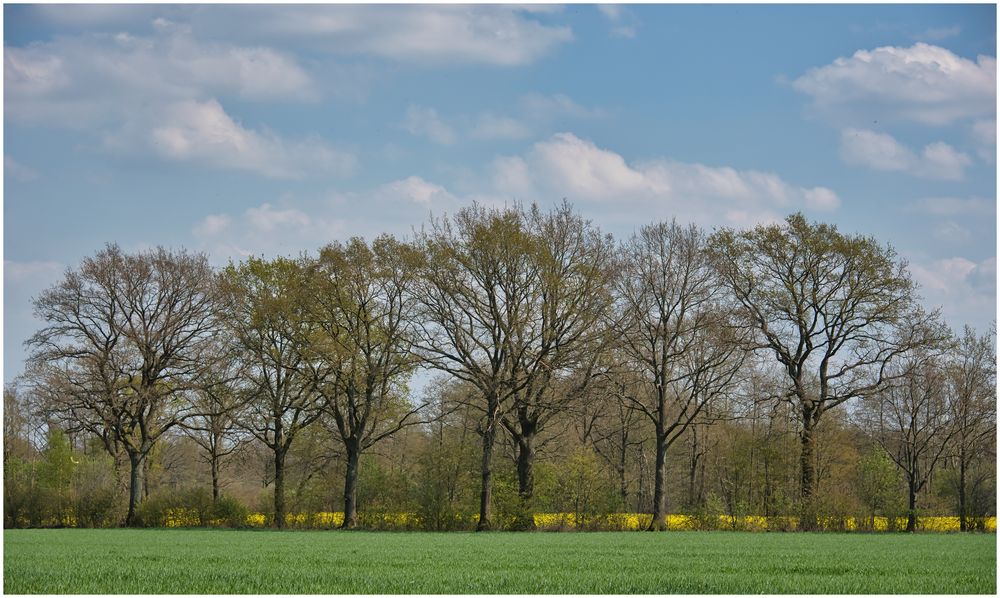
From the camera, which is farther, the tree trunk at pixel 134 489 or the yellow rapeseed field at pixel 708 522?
the tree trunk at pixel 134 489

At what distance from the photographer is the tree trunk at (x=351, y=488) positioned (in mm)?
37719

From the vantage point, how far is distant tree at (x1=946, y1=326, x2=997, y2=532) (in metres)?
37.9

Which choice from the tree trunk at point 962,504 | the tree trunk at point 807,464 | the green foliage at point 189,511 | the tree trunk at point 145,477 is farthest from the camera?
the tree trunk at point 145,477

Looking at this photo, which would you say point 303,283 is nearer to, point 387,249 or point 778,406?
point 387,249

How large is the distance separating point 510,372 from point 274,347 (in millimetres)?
10048

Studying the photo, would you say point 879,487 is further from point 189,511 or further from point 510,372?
point 189,511

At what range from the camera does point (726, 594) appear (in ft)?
39.1

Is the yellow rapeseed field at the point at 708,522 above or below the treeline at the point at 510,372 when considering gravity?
below

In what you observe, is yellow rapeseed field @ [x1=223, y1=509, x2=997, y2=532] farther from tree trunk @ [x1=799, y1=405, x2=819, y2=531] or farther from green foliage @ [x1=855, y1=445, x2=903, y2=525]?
tree trunk @ [x1=799, y1=405, x2=819, y2=531]

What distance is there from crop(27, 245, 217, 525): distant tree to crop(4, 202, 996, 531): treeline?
0.29 feet

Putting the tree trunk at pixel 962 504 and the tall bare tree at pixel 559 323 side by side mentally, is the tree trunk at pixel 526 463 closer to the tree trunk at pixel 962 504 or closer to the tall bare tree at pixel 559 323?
the tall bare tree at pixel 559 323

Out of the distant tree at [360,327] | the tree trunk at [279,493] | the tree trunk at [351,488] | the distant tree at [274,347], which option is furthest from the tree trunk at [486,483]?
the tree trunk at [279,493]

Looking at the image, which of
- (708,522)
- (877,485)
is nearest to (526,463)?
(708,522)

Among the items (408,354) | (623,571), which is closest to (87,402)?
(408,354)
